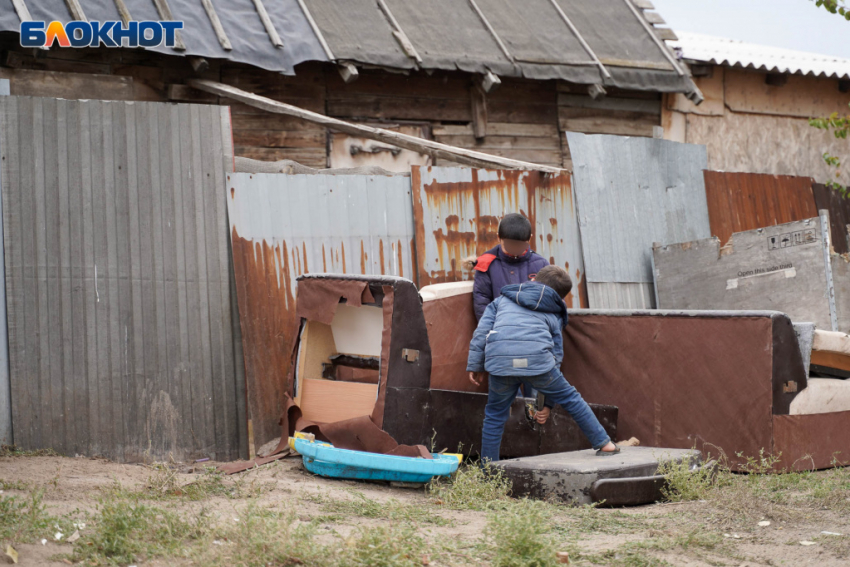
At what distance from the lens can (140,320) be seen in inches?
232

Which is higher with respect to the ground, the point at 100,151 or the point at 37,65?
the point at 37,65

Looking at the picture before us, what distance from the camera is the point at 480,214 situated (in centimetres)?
725

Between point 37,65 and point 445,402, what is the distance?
494cm

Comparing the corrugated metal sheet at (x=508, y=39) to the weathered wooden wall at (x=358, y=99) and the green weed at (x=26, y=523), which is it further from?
the green weed at (x=26, y=523)

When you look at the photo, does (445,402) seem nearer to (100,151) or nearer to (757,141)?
(100,151)

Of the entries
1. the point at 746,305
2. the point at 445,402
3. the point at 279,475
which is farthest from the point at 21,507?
the point at 746,305

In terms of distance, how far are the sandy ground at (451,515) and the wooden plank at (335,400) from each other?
0.45 metres

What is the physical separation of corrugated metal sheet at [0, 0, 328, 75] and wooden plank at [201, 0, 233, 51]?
0.03 meters

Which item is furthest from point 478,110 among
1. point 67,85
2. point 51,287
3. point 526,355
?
point 51,287

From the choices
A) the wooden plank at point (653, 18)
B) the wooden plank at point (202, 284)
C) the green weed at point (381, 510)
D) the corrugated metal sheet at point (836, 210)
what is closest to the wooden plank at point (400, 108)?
the wooden plank at point (202, 284)

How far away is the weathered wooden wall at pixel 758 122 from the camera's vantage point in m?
10.9

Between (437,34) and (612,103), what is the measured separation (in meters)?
2.50

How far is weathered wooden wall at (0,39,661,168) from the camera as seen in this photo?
298 inches

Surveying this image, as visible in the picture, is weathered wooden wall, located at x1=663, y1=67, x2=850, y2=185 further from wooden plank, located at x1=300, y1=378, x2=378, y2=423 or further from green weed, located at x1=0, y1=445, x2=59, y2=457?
green weed, located at x1=0, y1=445, x2=59, y2=457
